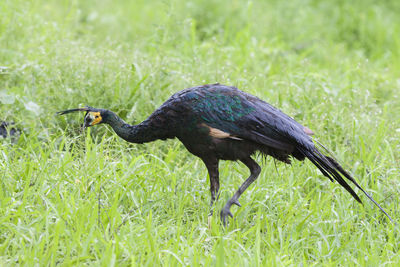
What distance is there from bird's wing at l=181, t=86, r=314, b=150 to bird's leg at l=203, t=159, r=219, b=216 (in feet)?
1.02

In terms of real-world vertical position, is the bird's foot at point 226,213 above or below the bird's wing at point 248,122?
below

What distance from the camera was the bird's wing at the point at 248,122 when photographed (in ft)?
14.8

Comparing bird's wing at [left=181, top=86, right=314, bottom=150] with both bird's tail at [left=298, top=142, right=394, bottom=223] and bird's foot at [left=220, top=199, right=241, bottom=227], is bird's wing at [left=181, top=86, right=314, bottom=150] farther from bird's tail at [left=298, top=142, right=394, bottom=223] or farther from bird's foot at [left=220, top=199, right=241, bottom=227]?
bird's foot at [left=220, top=199, right=241, bottom=227]

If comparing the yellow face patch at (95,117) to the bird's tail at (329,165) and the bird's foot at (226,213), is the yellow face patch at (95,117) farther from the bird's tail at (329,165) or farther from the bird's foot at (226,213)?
the bird's tail at (329,165)

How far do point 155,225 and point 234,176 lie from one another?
121 cm

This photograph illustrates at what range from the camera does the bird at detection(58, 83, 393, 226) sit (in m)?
4.50

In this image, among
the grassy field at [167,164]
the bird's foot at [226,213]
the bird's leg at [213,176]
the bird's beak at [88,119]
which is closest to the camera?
the grassy field at [167,164]

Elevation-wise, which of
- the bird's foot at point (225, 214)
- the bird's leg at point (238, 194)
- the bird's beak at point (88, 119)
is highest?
the bird's beak at point (88, 119)

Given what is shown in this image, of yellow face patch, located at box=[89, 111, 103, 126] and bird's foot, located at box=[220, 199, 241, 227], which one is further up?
Result: yellow face patch, located at box=[89, 111, 103, 126]

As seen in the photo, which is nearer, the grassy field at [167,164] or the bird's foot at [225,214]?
the grassy field at [167,164]

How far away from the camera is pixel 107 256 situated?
354cm

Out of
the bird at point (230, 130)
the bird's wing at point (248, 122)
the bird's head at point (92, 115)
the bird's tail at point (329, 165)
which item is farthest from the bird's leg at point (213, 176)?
the bird's head at point (92, 115)

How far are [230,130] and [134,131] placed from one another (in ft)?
2.63

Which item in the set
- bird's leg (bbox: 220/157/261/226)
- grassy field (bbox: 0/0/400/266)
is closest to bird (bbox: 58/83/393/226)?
bird's leg (bbox: 220/157/261/226)
